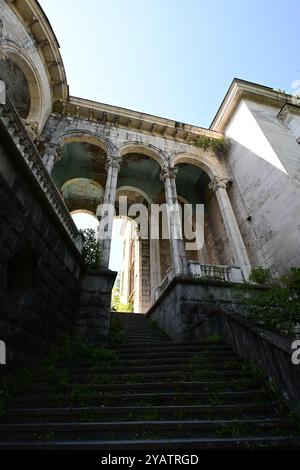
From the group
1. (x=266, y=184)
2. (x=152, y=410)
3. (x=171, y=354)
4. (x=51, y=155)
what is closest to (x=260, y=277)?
(x=266, y=184)

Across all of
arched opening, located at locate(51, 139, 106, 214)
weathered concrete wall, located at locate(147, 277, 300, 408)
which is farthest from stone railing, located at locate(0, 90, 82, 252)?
arched opening, located at locate(51, 139, 106, 214)

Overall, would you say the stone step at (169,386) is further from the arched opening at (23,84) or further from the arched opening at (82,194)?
the arched opening at (82,194)

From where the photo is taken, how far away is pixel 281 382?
3664mm

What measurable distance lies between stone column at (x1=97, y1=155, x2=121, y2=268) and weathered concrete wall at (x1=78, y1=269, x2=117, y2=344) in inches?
32.0

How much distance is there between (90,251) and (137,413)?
17.7 feet

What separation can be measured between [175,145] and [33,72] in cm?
773

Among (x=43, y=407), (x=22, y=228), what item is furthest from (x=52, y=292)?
(x=43, y=407)

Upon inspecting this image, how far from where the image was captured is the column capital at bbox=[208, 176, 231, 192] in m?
13.1

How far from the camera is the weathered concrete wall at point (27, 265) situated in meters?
4.02

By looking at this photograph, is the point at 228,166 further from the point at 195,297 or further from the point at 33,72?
the point at 33,72

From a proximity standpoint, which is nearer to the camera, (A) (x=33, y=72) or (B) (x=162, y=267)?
(A) (x=33, y=72)

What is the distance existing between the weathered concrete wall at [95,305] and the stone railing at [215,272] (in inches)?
128

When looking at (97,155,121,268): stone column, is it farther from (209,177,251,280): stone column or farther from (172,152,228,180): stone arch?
(209,177,251,280): stone column
